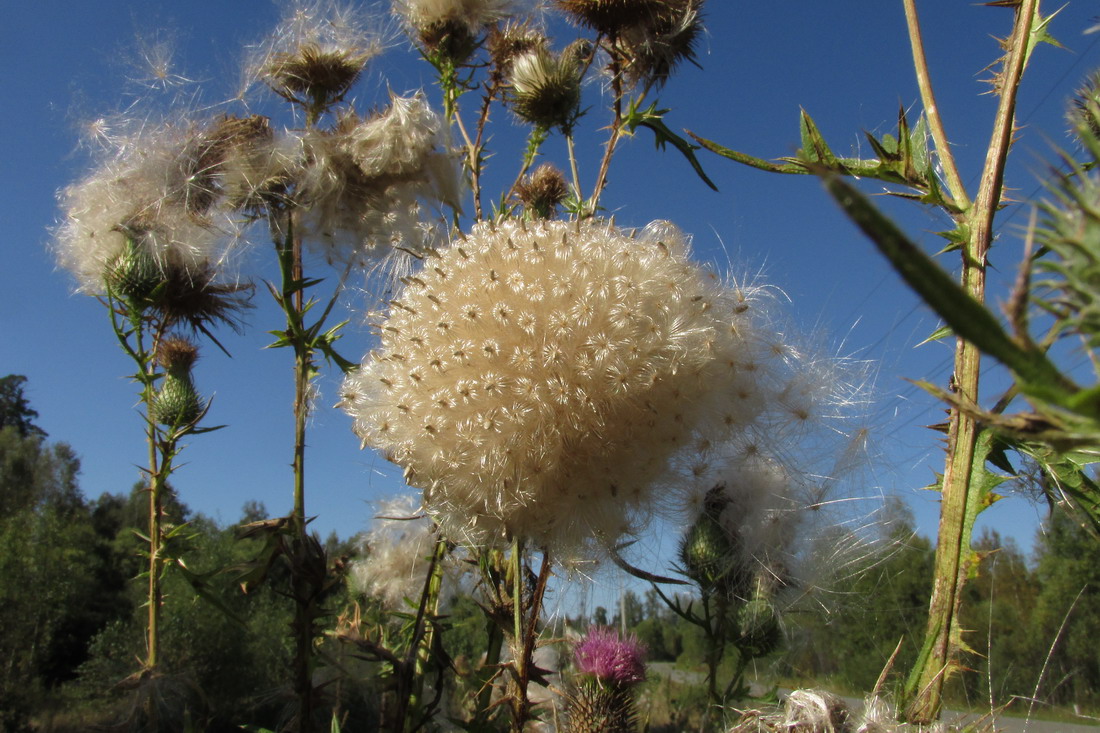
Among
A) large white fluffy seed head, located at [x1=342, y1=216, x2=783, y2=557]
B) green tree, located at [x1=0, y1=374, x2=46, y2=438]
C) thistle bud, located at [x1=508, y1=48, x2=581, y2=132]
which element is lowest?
large white fluffy seed head, located at [x1=342, y1=216, x2=783, y2=557]

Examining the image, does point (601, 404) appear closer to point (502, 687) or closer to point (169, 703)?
point (502, 687)

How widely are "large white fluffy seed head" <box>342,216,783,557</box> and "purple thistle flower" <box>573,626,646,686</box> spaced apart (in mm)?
1501

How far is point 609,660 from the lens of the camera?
2697 millimetres

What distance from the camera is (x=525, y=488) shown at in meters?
1.28

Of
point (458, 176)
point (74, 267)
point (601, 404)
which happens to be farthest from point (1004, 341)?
point (74, 267)

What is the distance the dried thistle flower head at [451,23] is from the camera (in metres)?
2.42

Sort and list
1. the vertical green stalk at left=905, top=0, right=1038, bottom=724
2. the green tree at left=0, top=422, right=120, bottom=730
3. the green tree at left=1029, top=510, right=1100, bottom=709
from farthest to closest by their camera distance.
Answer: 1. the green tree at left=0, top=422, right=120, bottom=730
2. the green tree at left=1029, top=510, right=1100, bottom=709
3. the vertical green stalk at left=905, top=0, right=1038, bottom=724

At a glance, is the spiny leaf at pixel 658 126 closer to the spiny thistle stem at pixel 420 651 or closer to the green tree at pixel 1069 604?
the spiny thistle stem at pixel 420 651

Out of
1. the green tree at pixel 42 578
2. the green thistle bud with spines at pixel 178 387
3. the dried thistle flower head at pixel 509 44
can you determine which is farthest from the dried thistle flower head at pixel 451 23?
the green tree at pixel 42 578

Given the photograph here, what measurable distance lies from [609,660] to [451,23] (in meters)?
2.54

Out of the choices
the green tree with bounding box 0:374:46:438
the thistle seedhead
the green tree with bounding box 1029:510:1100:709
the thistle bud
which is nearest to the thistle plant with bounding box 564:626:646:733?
the thistle seedhead

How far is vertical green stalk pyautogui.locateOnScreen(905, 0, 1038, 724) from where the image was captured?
38.5 inches

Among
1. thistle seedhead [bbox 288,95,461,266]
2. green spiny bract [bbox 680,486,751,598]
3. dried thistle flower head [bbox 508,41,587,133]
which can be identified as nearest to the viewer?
green spiny bract [bbox 680,486,751,598]

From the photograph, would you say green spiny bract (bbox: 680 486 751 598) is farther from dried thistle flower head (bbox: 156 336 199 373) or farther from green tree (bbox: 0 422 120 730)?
green tree (bbox: 0 422 120 730)
